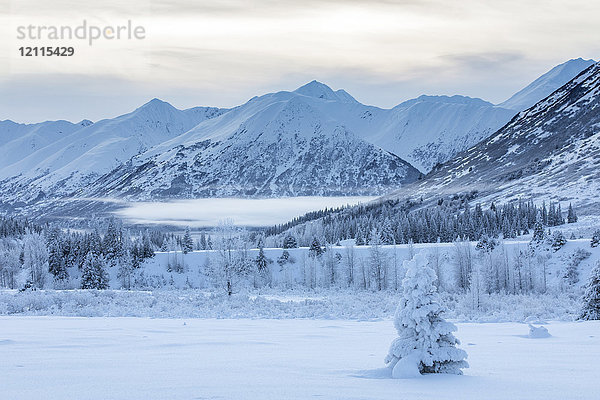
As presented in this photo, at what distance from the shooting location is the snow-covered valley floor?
930 centimetres

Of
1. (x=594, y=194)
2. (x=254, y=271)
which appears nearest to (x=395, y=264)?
(x=254, y=271)

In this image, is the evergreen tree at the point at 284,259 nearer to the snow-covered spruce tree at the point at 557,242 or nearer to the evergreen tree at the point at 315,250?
the evergreen tree at the point at 315,250

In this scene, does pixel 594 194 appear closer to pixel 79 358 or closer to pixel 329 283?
pixel 329 283

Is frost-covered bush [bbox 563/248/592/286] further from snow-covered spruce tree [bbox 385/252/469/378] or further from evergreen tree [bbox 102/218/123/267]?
evergreen tree [bbox 102/218/123/267]

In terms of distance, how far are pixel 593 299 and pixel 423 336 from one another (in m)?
19.5

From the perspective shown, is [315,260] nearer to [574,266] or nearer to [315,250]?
[315,250]

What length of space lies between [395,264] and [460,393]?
253ft

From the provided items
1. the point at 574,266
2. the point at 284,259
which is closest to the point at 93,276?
the point at 284,259

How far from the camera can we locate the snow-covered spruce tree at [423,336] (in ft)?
37.2

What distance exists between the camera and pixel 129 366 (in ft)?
38.7

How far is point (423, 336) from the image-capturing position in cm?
1157

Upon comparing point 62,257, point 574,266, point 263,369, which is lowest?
point 574,266

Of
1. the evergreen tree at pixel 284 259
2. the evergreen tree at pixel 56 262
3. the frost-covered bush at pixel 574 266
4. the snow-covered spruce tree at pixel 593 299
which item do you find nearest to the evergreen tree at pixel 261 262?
the evergreen tree at pixel 284 259

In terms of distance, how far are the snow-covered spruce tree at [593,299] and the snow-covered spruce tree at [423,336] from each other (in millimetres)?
18664
